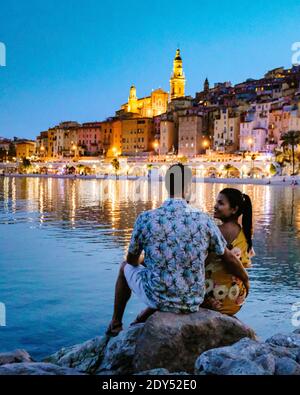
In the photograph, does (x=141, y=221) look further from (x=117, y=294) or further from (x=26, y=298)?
(x=26, y=298)

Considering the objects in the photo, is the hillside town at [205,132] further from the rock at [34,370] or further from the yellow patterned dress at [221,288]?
the rock at [34,370]

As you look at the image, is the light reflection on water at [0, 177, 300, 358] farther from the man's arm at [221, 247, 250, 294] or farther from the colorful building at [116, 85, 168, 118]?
the colorful building at [116, 85, 168, 118]

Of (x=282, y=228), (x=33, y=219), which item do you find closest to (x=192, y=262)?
(x=282, y=228)

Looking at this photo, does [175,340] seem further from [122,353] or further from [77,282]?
[77,282]

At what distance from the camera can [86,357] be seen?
15.7ft

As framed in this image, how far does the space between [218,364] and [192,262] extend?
779 mm

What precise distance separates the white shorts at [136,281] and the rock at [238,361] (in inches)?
24.9

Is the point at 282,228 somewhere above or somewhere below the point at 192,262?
below

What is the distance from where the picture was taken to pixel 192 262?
4250mm

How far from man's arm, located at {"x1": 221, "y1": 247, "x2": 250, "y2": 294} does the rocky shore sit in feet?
1.24

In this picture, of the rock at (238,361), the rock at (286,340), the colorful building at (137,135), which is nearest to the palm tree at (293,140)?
the colorful building at (137,135)

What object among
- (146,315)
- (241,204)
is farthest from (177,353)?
(241,204)

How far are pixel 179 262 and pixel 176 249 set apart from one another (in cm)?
11

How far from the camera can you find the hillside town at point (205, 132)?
85750 millimetres
